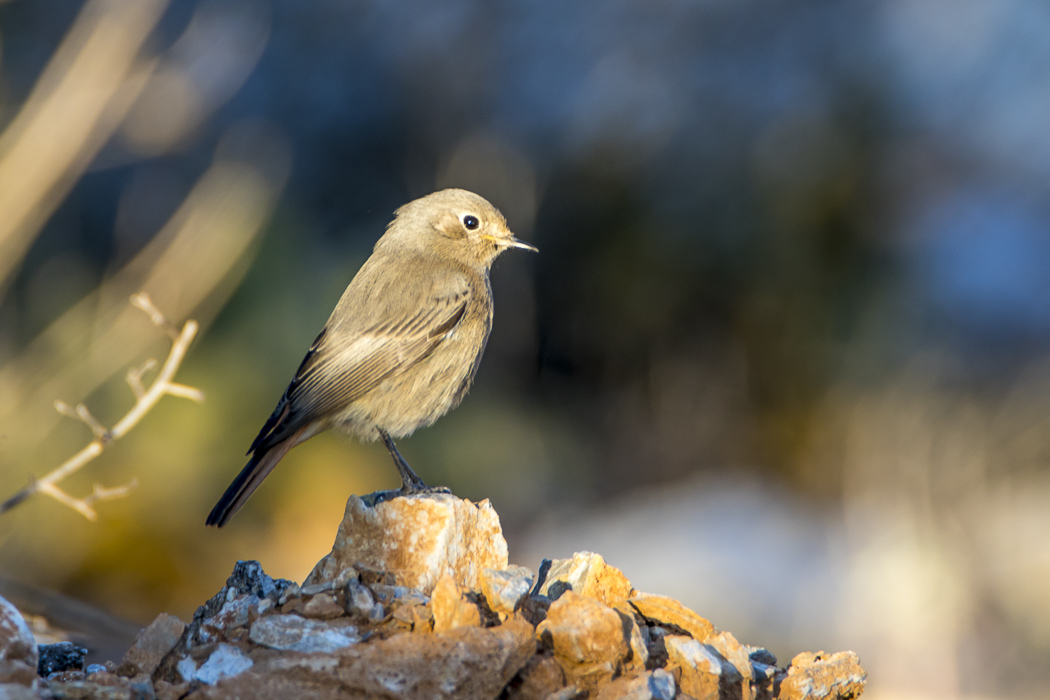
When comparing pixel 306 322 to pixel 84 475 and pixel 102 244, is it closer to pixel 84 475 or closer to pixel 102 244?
pixel 84 475

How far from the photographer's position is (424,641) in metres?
2.02

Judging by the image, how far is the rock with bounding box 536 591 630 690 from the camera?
2.03 meters

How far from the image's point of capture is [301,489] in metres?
6.79

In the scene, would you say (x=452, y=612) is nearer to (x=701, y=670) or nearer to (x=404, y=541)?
(x=404, y=541)

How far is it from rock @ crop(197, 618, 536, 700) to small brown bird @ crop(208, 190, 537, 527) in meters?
1.31

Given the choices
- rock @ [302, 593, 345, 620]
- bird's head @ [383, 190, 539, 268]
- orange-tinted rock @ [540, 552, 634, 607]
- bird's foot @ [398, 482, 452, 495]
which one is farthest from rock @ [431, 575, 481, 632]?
bird's head @ [383, 190, 539, 268]

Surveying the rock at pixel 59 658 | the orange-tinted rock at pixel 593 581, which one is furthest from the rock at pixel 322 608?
the rock at pixel 59 658

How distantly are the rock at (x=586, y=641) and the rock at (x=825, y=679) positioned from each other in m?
0.53

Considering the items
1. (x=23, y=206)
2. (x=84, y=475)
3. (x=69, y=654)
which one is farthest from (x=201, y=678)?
(x=84, y=475)

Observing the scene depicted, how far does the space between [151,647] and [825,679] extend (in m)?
1.72

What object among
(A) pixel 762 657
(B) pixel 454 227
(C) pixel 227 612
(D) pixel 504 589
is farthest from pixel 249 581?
(B) pixel 454 227

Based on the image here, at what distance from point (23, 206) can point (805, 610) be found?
571 cm

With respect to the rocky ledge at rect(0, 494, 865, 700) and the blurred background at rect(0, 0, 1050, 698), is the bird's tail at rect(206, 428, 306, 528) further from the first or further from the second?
the blurred background at rect(0, 0, 1050, 698)

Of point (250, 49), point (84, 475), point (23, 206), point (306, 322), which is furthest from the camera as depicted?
point (250, 49)
